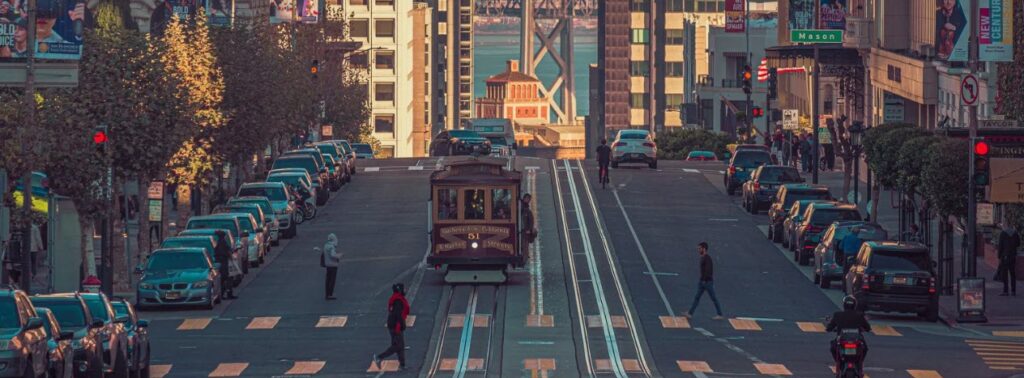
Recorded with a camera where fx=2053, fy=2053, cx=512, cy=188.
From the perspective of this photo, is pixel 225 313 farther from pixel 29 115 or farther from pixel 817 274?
pixel 817 274

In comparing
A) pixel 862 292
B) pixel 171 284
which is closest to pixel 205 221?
pixel 171 284

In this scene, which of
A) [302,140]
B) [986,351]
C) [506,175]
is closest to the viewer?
[986,351]

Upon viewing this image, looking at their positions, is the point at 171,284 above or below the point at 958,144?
below

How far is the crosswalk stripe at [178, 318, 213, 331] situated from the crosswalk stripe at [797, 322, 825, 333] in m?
12.3

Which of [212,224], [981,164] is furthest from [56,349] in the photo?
[212,224]

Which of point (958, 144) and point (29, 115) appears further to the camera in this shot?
point (958, 144)

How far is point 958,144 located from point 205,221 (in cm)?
1916

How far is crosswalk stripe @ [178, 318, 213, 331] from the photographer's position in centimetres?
4200

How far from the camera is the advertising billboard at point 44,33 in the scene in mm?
46812

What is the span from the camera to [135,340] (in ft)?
107

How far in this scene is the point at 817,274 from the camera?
5025 cm

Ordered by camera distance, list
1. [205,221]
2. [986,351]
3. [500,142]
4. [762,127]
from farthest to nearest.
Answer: [762,127] → [500,142] → [205,221] → [986,351]

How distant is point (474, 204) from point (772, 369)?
47.6 ft

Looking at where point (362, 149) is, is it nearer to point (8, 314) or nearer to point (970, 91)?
point (970, 91)
